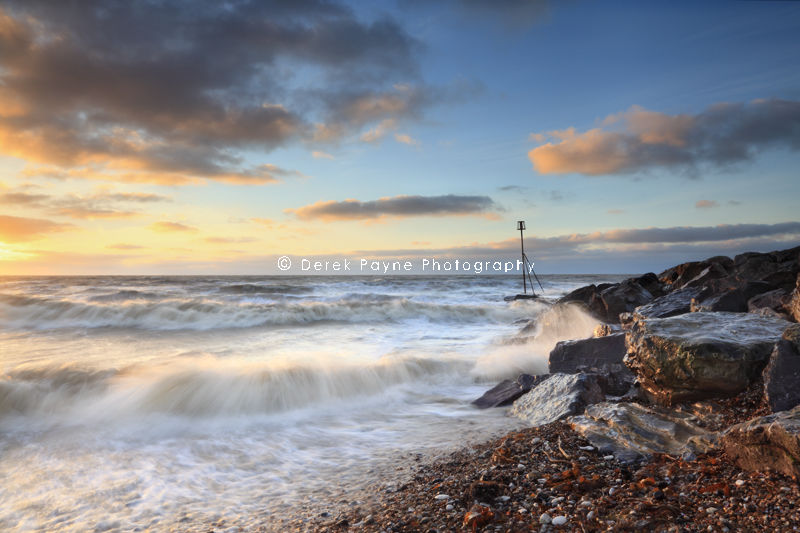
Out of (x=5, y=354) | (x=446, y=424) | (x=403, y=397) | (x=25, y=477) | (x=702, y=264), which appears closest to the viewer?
(x=25, y=477)

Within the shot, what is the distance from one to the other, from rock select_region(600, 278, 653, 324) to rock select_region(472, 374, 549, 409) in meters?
7.43

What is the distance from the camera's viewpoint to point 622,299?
12.9 metres

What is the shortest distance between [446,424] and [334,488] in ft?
7.21

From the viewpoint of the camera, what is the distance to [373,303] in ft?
81.6

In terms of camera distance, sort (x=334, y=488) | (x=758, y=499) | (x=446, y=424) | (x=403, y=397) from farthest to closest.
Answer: (x=403, y=397) < (x=446, y=424) < (x=334, y=488) < (x=758, y=499)

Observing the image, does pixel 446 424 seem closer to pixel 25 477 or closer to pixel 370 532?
pixel 370 532

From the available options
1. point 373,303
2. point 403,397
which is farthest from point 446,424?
point 373,303

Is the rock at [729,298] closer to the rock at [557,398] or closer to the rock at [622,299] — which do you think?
the rock at [557,398]

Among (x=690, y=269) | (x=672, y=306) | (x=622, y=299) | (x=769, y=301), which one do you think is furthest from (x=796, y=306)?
(x=690, y=269)

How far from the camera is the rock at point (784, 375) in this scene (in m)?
3.43

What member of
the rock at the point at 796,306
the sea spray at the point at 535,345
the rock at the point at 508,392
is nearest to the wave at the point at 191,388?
the sea spray at the point at 535,345

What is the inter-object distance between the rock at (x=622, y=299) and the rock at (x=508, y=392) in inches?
293

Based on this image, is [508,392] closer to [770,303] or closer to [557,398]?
[557,398]

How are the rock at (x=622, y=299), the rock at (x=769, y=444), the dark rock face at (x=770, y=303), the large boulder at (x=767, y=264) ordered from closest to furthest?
1. the rock at (x=769, y=444)
2. the dark rock face at (x=770, y=303)
3. the large boulder at (x=767, y=264)
4. the rock at (x=622, y=299)
